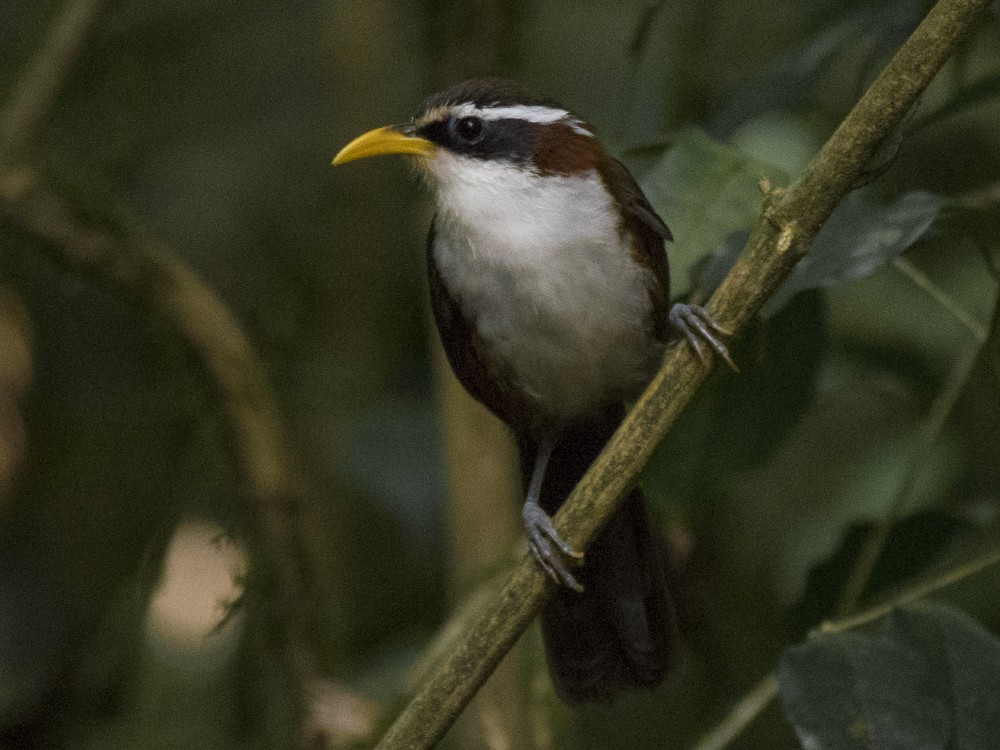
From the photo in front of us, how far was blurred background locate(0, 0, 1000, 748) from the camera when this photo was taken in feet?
9.21

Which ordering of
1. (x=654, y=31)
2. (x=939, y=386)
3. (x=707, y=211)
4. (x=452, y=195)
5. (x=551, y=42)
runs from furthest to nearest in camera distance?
(x=551, y=42), (x=654, y=31), (x=939, y=386), (x=452, y=195), (x=707, y=211)

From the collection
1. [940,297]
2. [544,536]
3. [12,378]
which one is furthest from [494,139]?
[12,378]

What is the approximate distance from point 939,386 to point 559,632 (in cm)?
97

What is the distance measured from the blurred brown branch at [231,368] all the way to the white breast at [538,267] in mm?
618

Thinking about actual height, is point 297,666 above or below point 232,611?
below

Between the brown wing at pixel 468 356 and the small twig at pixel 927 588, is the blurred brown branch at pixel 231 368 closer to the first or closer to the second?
the brown wing at pixel 468 356

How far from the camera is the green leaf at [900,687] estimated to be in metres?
2.26

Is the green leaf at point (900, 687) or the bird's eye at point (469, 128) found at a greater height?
the bird's eye at point (469, 128)

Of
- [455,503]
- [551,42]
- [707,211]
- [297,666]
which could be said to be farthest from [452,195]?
[551,42]

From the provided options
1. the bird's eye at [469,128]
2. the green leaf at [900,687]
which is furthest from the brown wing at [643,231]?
the green leaf at [900,687]

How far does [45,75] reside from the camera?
11.8 feet

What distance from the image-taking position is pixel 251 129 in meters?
4.79

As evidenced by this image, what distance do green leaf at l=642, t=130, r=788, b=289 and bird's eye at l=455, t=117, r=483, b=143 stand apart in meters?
0.42

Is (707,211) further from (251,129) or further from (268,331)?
(251,129)
